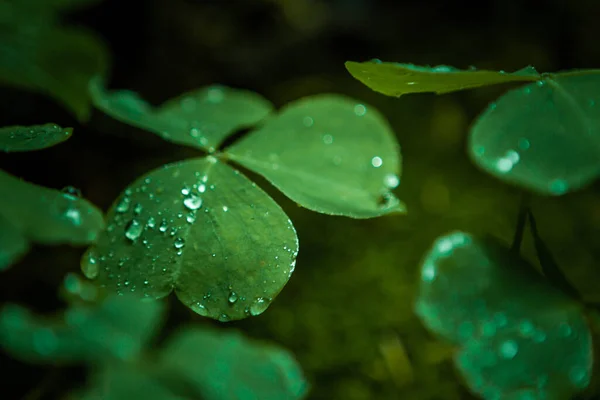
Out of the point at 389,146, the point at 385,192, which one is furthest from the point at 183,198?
the point at 389,146

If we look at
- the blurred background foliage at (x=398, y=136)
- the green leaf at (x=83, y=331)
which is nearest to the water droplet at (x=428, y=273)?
the blurred background foliage at (x=398, y=136)

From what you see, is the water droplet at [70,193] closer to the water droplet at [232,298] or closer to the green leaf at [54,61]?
the water droplet at [232,298]

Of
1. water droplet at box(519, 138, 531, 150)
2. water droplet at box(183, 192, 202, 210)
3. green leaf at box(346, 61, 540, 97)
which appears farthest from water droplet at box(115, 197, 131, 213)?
water droplet at box(519, 138, 531, 150)

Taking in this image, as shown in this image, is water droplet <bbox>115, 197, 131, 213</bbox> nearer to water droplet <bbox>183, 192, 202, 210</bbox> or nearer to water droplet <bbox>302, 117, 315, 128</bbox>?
water droplet <bbox>183, 192, 202, 210</bbox>

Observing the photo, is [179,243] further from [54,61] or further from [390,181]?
[54,61]

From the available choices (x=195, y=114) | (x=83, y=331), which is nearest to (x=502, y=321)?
(x=195, y=114)

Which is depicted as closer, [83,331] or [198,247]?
[198,247]

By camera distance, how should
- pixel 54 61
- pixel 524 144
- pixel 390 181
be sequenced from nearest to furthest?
pixel 524 144 → pixel 390 181 → pixel 54 61
